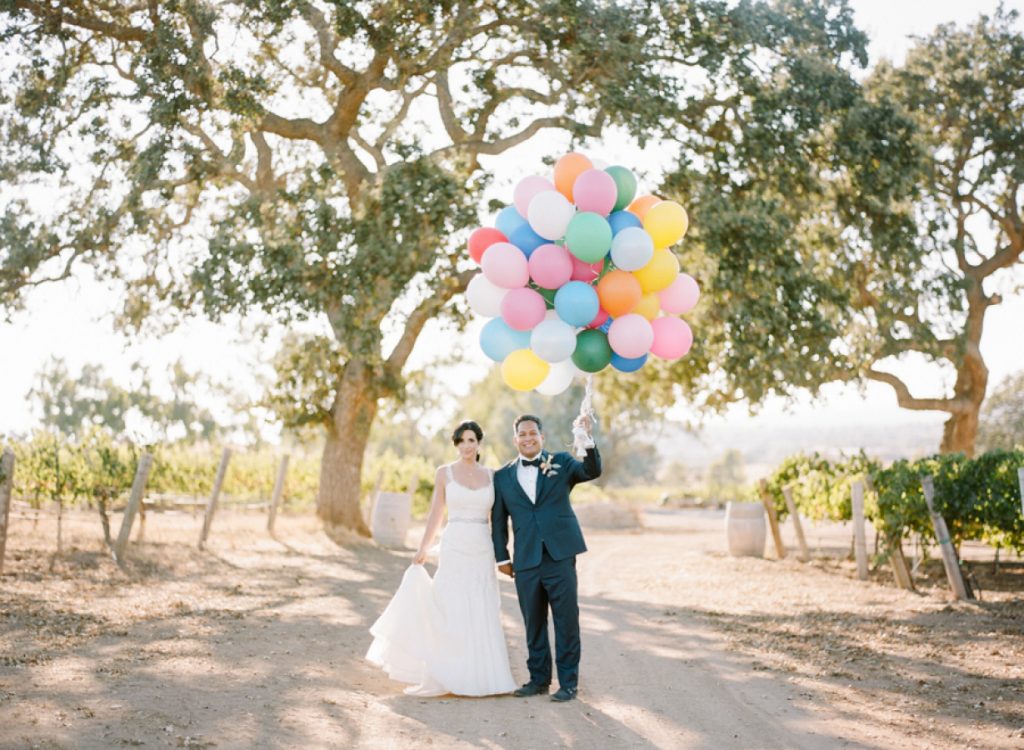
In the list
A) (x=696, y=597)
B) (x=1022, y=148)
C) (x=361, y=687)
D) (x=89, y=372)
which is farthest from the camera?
(x=89, y=372)

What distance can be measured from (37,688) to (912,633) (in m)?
7.98

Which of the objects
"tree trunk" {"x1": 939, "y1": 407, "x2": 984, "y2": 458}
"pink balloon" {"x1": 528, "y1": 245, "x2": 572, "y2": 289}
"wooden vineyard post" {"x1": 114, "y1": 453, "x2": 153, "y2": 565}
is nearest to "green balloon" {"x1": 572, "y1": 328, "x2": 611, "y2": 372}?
"pink balloon" {"x1": 528, "y1": 245, "x2": 572, "y2": 289}

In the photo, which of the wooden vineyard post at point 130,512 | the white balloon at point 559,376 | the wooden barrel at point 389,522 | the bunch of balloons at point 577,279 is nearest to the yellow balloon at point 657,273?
the bunch of balloons at point 577,279

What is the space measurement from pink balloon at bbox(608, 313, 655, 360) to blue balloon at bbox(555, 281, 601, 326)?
9.1 inches

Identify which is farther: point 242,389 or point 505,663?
point 242,389

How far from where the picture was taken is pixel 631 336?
7344 millimetres

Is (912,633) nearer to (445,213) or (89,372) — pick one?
(445,213)

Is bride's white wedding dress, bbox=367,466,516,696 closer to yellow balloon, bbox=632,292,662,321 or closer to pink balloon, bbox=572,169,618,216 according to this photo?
yellow balloon, bbox=632,292,662,321

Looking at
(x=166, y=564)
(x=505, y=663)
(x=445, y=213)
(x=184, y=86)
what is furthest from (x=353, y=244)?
(x=505, y=663)

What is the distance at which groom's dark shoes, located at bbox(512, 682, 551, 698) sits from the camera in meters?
6.92

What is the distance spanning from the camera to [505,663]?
7.08 metres

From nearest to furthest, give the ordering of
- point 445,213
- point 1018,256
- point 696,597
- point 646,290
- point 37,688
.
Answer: point 37,688 → point 646,290 → point 696,597 → point 445,213 → point 1018,256

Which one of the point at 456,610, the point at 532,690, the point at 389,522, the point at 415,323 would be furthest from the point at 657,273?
the point at 389,522

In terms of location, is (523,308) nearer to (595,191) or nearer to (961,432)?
(595,191)
